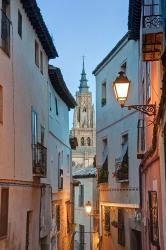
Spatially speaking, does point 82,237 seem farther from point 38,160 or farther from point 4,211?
point 4,211

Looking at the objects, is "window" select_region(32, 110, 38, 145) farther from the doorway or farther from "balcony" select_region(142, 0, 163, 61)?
"balcony" select_region(142, 0, 163, 61)

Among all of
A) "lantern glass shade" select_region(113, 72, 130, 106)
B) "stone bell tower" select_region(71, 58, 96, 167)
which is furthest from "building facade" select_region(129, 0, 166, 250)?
"stone bell tower" select_region(71, 58, 96, 167)

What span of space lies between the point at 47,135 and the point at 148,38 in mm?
10732

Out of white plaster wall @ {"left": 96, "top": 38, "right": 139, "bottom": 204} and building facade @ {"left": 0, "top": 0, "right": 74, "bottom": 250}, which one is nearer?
building facade @ {"left": 0, "top": 0, "right": 74, "bottom": 250}

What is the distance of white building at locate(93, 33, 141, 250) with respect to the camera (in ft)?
55.5

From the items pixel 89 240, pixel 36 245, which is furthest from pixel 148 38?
pixel 89 240

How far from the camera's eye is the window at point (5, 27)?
1188 centimetres

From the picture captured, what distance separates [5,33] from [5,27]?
0.16 meters

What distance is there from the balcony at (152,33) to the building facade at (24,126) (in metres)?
3.76

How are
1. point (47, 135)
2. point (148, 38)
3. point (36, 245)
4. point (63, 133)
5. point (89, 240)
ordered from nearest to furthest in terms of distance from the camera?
1. point (148, 38)
2. point (36, 245)
3. point (47, 135)
4. point (63, 133)
5. point (89, 240)

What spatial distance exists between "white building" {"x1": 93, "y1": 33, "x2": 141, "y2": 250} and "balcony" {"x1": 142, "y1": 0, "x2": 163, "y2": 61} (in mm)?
7096

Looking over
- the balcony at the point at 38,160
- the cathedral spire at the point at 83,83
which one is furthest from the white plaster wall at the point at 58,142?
the cathedral spire at the point at 83,83

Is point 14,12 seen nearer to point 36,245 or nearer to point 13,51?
point 13,51

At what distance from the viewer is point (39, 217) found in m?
16.6
